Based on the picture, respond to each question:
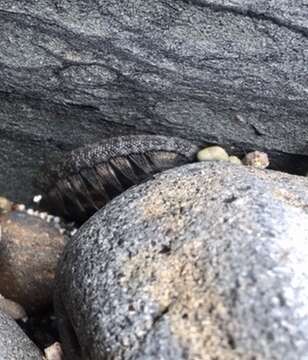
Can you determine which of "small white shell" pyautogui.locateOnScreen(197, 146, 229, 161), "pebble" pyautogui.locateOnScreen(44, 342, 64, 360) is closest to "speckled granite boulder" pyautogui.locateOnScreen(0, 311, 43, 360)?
"pebble" pyautogui.locateOnScreen(44, 342, 64, 360)

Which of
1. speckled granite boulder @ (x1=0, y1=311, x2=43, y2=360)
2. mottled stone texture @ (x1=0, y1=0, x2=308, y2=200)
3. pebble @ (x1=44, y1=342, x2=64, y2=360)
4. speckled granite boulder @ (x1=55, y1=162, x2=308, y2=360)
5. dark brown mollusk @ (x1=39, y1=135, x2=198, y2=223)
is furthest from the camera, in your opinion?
dark brown mollusk @ (x1=39, y1=135, x2=198, y2=223)

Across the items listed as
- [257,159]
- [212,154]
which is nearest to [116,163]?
[212,154]

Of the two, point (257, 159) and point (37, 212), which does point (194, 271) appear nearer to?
point (257, 159)

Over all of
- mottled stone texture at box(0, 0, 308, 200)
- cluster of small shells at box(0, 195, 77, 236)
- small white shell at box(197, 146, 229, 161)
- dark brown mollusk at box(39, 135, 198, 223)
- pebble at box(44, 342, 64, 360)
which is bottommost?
pebble at box(44, 342, 64, 360)

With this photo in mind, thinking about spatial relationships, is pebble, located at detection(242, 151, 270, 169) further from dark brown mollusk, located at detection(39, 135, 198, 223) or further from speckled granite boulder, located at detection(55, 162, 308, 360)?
speckled granite boulder, located at detection(55, 162, 308, 360)

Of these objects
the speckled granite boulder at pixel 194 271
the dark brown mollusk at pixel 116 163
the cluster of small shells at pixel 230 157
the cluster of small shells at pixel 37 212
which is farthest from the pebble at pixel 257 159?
the cluster of small shells at pixel 37 212

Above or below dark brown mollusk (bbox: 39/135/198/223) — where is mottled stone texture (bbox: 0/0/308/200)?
above
